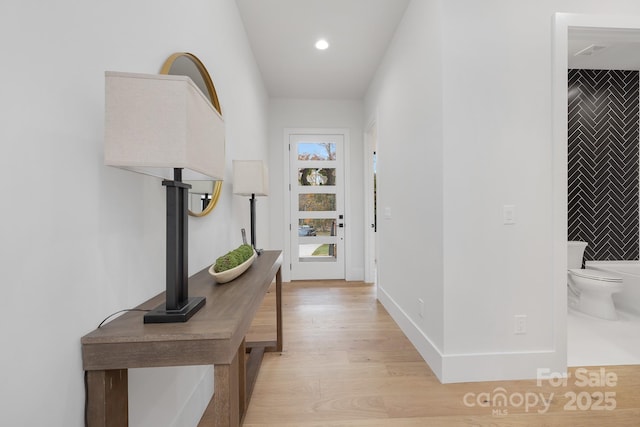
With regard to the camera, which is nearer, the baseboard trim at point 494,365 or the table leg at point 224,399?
the table leg at point 224,399

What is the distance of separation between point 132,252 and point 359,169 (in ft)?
12.1

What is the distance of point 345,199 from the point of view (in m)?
4.33

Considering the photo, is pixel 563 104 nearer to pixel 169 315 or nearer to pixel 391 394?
pixel 391 394

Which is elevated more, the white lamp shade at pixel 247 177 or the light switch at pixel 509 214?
the white lamp shade at pixel 247 177

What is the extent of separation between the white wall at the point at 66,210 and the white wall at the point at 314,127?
3.10 metres

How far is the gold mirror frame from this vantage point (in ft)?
4.02

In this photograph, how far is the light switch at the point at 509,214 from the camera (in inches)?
70.7

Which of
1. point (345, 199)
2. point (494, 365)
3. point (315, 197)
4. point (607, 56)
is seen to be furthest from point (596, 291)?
point (315, 197)

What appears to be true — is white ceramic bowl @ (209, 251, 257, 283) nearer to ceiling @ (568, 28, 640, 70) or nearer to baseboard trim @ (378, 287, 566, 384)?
baseboard trim @ (378, 287, 566, 384)

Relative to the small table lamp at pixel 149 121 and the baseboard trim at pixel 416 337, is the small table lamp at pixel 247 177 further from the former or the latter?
the baseboard trim at pixel 416 337

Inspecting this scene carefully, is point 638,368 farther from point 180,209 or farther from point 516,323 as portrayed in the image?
point 180,209

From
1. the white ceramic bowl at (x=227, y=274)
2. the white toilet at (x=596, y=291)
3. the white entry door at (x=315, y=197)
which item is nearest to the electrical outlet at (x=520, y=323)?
the white toilet at (x=596, y=291)

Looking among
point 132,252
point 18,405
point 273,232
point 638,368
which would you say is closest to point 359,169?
point 273,232

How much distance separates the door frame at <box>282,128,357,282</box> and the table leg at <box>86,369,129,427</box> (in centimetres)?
350
